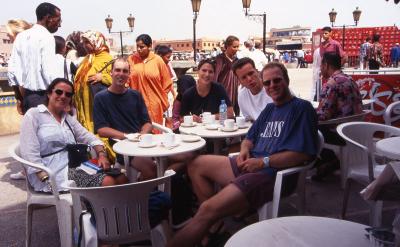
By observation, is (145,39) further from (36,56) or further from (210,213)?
(210,213)

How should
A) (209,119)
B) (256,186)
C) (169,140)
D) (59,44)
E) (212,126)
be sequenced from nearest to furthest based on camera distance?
(256,186)
(169,140)
(212,126)
(209,119)
(59,44)

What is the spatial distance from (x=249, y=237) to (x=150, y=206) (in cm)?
87

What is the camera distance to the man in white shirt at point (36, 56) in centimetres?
385

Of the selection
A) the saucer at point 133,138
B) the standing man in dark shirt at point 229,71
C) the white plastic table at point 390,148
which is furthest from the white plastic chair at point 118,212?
the standing man in dark shirt at point 229,71

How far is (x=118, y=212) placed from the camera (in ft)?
5.97

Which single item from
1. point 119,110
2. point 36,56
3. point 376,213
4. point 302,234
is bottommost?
point 376,213

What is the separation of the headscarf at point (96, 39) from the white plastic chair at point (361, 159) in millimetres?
3043

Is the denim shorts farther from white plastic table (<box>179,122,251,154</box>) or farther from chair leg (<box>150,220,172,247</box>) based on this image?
white plastic table (<box>179,122,251,154</box>)

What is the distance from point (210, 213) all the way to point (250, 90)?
1.83 m

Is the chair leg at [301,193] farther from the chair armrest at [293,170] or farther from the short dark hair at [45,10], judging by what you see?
the short dark hair at [45,10]

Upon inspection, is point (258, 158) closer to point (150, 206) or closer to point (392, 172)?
point (150, 206)

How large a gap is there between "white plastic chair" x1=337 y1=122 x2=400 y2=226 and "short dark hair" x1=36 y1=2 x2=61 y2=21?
3086 mm

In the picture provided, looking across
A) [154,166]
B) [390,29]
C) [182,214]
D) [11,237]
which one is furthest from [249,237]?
[390,29]

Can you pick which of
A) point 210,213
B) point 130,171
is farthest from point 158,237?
point 130,171
